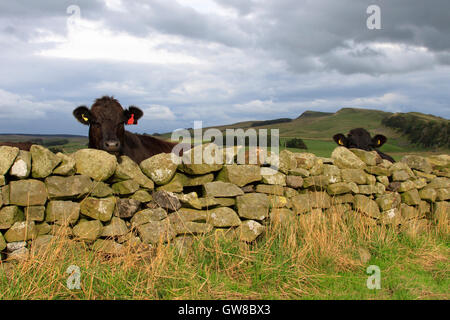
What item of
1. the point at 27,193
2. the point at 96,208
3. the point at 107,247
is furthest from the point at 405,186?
the point at 27,193

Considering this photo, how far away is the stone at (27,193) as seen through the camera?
166 inches

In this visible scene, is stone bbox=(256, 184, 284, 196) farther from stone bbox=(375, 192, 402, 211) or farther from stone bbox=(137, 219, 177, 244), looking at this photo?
stone bbox=(375, 192, 402, 211)

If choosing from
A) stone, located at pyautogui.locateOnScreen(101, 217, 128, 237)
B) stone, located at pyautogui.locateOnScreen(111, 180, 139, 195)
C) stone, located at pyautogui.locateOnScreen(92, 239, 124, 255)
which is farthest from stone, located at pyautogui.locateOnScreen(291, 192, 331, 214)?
stone, located at pyautogui.locateOnScreen(92, 239, 124, 255)

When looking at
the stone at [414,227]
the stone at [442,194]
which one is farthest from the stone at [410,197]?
the stone at [442,194]

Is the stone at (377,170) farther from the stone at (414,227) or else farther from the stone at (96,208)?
the stone at (96,208)

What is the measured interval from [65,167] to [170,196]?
4.78ft

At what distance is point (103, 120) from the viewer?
816 cm

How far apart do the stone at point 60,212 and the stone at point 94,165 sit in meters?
0.46

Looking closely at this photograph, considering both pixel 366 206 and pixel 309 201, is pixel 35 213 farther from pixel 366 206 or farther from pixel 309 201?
pixel 366 206

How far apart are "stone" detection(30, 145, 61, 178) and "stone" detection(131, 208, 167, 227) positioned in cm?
124

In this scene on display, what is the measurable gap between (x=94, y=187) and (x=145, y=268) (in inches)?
50.2
